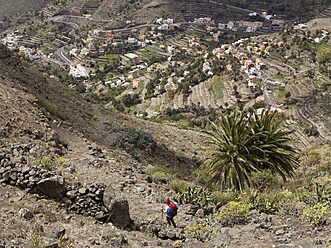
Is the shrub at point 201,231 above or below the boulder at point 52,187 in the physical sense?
below

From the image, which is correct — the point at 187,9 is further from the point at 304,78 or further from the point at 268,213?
the point at 268,213

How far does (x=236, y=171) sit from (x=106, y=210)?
5.76 metres

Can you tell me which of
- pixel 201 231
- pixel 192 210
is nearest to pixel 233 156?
pixel 192 210

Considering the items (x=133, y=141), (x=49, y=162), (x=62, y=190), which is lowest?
(x=133, y=141)

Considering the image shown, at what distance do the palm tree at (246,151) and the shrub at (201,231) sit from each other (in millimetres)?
3925

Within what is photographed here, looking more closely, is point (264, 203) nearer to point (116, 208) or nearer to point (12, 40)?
point (116, 208)

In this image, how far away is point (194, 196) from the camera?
7.67 meters

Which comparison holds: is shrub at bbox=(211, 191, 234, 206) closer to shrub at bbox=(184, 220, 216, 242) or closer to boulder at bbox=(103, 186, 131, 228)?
shrub at bbox=(184, 220, 216, 242)

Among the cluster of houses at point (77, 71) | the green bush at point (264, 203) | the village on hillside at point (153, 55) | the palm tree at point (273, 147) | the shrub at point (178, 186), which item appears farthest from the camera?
the cluster of houses at point (77, 71)

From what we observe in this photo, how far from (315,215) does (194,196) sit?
10.9 ft

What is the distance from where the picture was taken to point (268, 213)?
21.0 feet

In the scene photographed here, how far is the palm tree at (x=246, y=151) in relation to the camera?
1013 cm

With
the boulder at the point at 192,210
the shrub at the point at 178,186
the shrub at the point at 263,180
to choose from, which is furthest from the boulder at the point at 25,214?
the shrub at the point at 263,180

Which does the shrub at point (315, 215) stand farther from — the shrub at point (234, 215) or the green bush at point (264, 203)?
the shrub at point (234, 215)
